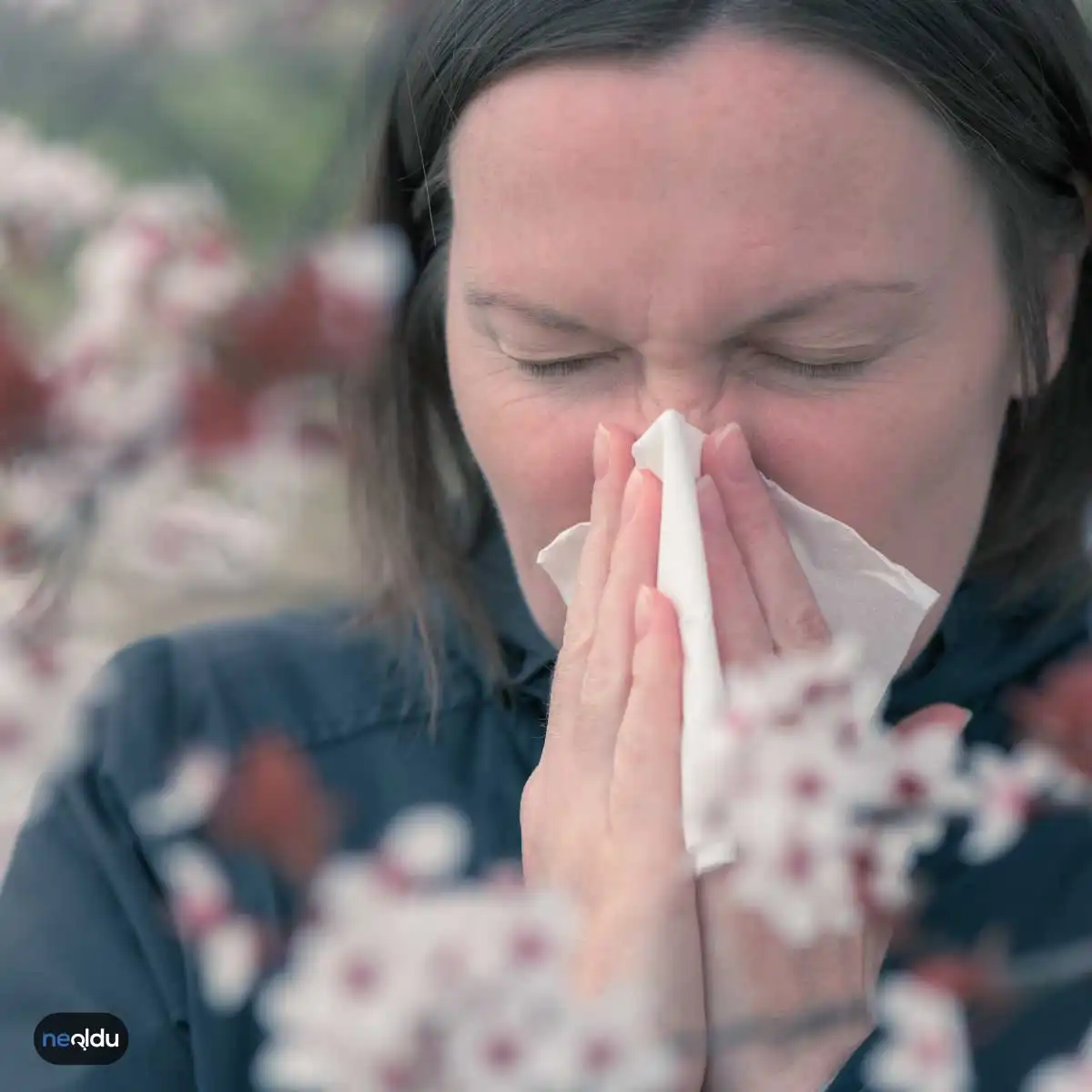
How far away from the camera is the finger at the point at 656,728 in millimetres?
719

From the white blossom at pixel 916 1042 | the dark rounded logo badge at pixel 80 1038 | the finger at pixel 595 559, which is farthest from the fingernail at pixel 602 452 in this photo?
the dark rounded logo badge at pixel 80 1038

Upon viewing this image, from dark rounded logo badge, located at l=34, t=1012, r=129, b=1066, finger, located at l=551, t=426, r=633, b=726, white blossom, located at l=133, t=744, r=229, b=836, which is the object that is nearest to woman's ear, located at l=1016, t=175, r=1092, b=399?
finger, located at l=551, t=426, r=633, b=726

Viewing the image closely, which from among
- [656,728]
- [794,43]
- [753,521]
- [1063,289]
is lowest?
[656,728]

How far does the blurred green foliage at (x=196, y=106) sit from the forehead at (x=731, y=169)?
19 centimetres

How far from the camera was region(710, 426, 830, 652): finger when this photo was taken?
75 centimetres

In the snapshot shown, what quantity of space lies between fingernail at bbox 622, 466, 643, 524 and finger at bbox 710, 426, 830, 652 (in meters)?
0.05

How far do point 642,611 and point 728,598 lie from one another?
0.18 ft

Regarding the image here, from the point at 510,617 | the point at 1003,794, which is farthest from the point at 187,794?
the point at 1003,794

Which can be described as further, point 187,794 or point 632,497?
point 187,794

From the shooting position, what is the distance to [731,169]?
27.8 inches

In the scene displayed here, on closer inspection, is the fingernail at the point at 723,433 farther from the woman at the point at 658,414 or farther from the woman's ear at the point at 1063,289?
the woman's ear at the point at 1063,289

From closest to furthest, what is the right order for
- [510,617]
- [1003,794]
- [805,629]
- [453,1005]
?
[453,1005] < [805,629] < [1003,794] < [510,617]

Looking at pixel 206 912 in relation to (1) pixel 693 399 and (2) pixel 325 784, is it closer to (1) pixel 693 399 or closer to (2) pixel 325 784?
(2) pixel 325 784

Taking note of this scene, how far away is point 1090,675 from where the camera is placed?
0.93m
